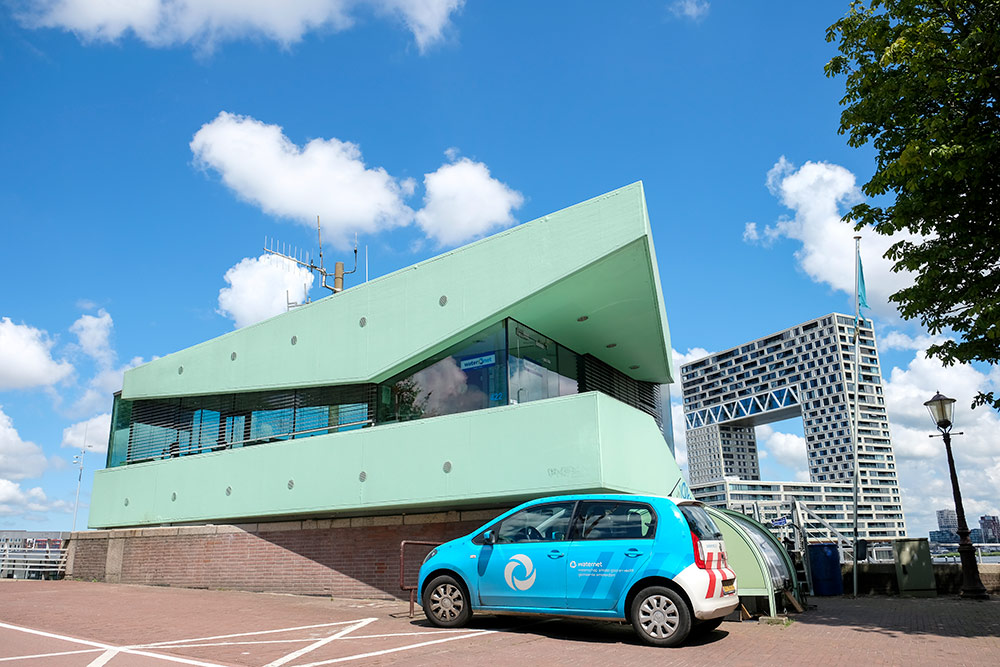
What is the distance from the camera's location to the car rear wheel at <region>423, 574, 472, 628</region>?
29.3ft

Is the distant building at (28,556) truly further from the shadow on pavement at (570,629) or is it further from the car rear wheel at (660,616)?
the car rear wheel at (660,616)

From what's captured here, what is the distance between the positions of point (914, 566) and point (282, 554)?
13.4 metres

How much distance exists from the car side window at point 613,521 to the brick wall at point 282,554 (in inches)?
208

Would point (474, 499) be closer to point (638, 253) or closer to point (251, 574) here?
point (638, 253)

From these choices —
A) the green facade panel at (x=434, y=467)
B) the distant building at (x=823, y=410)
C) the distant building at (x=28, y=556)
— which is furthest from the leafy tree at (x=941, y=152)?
the distant building at (x=823, y=410)

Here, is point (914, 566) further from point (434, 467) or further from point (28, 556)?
point (28, 556)

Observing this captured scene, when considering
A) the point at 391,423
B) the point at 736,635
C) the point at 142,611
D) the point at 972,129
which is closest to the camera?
the point at 736,635

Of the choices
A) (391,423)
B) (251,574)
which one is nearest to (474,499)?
(391,423)

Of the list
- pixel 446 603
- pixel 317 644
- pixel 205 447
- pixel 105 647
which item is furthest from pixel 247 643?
pixel 205 447

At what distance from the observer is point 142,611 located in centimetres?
1150

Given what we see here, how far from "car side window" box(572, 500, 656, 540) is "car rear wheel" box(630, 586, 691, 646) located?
62 centimetres

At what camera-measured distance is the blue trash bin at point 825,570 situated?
1549 centimetres

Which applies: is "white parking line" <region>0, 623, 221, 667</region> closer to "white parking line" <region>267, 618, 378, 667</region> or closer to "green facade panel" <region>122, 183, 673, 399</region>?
"white parking line" <region>267, 618, 378, 667</region>

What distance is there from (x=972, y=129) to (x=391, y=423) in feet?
35.3
